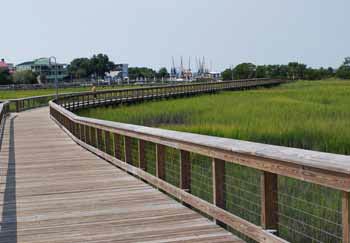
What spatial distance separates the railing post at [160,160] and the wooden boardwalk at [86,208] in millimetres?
266

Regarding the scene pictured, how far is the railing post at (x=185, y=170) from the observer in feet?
23.9

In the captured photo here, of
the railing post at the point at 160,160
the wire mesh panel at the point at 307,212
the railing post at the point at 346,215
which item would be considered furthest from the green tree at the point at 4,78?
the railing post at the point at 346,215

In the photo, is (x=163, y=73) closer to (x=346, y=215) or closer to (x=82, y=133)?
(x=82, y=133)

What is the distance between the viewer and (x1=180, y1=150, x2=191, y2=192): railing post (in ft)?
23.9

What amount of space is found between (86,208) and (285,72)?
408ft

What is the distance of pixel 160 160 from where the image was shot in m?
8.45

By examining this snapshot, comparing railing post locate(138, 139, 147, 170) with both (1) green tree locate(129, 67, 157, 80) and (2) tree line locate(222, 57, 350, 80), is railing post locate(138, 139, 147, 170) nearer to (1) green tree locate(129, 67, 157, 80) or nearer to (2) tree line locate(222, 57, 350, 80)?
(2) tree line locate(222, 57, 350, 80)

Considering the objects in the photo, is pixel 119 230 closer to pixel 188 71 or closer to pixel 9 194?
pixel 9 194

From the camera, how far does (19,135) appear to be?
66.2 ft

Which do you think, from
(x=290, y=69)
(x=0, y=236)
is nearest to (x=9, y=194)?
(x=0, y=236)

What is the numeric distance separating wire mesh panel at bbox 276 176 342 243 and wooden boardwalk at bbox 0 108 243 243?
1.27 m

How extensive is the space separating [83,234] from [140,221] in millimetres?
741

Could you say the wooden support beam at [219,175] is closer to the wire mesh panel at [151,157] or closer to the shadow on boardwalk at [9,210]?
the shadow on boardwalk at [9,210]

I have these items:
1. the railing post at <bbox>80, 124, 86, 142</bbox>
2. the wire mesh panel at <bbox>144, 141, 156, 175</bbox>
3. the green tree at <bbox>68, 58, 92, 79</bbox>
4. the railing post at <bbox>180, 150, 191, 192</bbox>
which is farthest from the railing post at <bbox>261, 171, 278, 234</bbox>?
the green tree at <bbox>68, 58, 92, 79</bbox>
